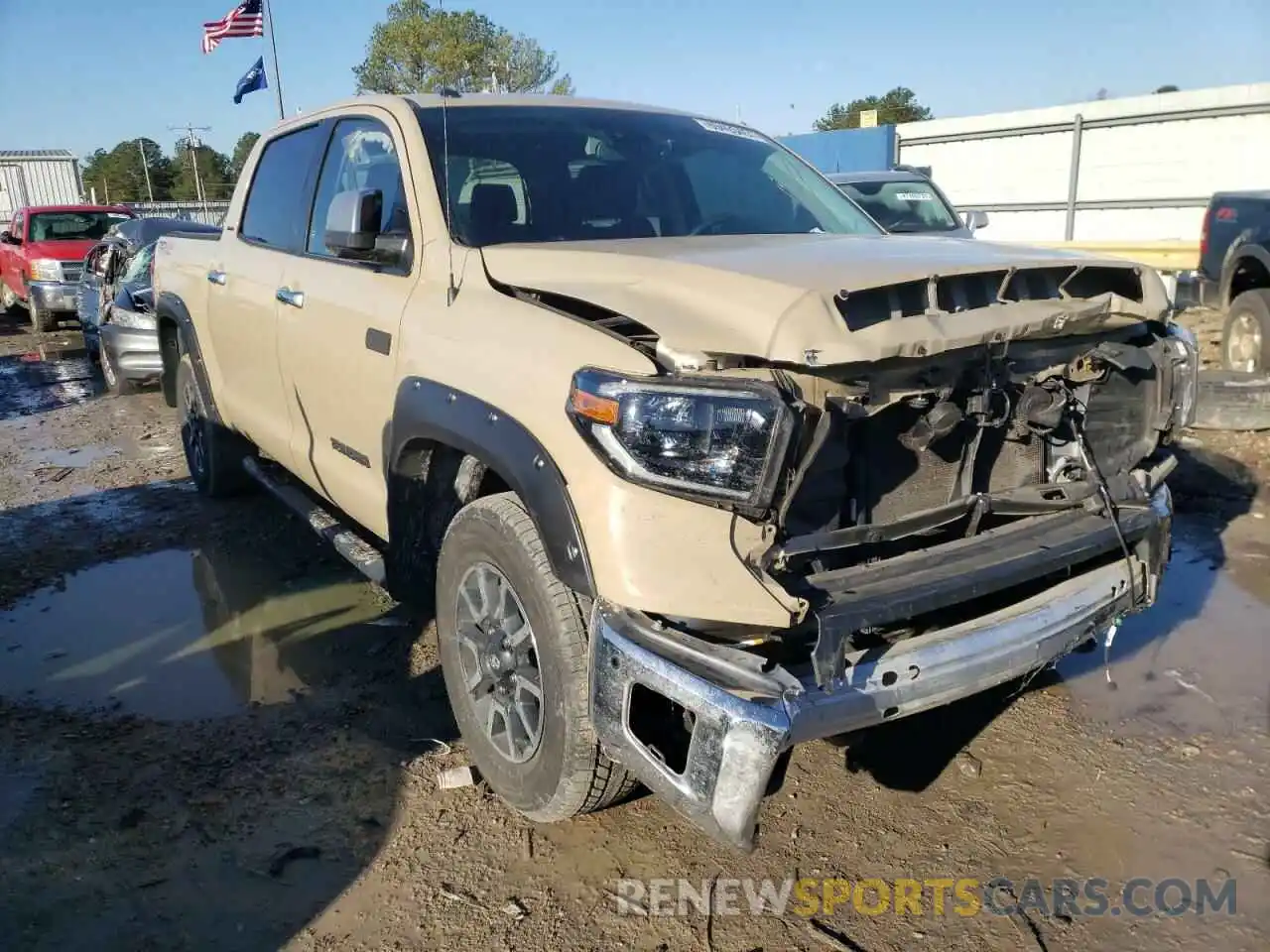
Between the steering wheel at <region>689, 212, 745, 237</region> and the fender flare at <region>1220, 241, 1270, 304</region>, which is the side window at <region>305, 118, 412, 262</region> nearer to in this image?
the steering wheel at <region>689, 212, 745, 237</region>

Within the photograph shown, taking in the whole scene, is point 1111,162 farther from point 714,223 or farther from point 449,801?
point 449,801

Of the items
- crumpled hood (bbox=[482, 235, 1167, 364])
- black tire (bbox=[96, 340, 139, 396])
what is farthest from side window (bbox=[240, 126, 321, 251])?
black tire (bbox=[96, 340, 139, 396])

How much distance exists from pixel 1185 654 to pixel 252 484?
4976 millimetres

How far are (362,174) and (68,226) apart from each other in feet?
49.7

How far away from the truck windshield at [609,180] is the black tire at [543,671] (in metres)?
1.02

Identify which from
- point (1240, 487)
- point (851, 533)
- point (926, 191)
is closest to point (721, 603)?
point (851, 533)

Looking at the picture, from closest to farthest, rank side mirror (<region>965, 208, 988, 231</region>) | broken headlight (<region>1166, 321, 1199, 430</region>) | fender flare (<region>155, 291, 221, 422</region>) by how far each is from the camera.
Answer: broken headlight (<region>1166, 321, 1199, 430</region>) → fender flare (<region>155, 291, 221, 422</region>) → side mirror (<region>965, 208, 988, 231</region>)

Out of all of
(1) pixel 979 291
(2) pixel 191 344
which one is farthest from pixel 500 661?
(2) pixel 191 344

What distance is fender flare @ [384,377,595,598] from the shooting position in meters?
2.39

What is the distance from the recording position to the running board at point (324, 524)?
3.67 m

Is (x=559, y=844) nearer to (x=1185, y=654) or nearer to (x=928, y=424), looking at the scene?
(x=928, y=424)

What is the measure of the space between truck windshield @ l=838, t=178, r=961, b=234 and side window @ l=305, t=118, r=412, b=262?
254 inches

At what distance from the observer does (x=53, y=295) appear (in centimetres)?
1555

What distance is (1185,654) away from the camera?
3.95 m
